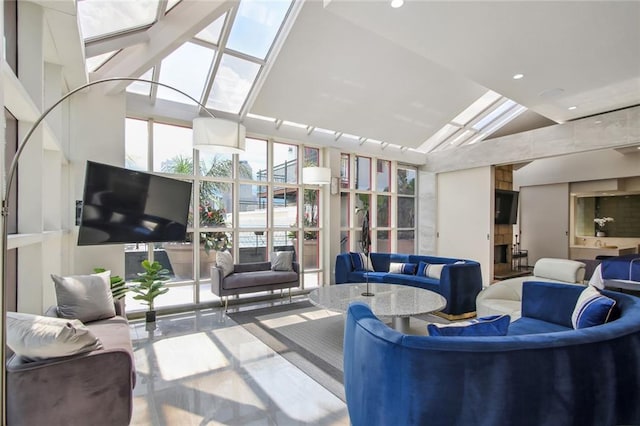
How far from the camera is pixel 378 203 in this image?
7.89 m

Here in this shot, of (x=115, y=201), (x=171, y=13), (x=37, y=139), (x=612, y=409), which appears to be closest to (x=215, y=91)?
(x=171, y=13)

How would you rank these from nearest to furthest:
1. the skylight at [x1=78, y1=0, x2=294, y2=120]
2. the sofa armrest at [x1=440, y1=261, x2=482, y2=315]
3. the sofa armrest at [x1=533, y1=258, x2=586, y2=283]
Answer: the skylight at [x1=78, y1=0, x2=294, y2=120] → the sofa armrest at [x1=533, y1=258, x2=586, y2=283] → the sofa armrest at [x1=440, y1=261, x2=482, y2=315]

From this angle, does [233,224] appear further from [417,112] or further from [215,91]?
[417,112]

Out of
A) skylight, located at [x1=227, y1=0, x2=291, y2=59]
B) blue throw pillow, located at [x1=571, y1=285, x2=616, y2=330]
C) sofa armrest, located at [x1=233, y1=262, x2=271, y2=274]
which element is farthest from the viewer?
sofa armrest, located at [x1=233, y1=262, x2=271, y2=274]

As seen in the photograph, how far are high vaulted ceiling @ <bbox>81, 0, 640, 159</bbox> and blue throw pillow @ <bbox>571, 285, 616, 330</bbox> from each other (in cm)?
258

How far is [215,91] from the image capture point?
5.21 meters

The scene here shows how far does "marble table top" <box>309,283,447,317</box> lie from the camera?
320 centimetres

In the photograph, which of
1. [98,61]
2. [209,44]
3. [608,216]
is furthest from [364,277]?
[608,216]

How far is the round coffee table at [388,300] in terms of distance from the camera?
10.5 ft

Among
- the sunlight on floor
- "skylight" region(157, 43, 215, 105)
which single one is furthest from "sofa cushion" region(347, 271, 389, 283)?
"skylight" region(157, 43, 215, 105)

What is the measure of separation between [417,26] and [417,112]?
3142 millimetres

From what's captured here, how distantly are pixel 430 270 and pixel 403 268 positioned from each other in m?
0.56

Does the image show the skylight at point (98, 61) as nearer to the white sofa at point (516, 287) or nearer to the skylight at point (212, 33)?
the skylight at point (212, 33)

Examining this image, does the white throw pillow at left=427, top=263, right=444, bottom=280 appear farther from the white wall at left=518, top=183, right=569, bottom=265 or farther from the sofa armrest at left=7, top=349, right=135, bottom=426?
the white wall at left=518, top=183, right=569, bottom=265
